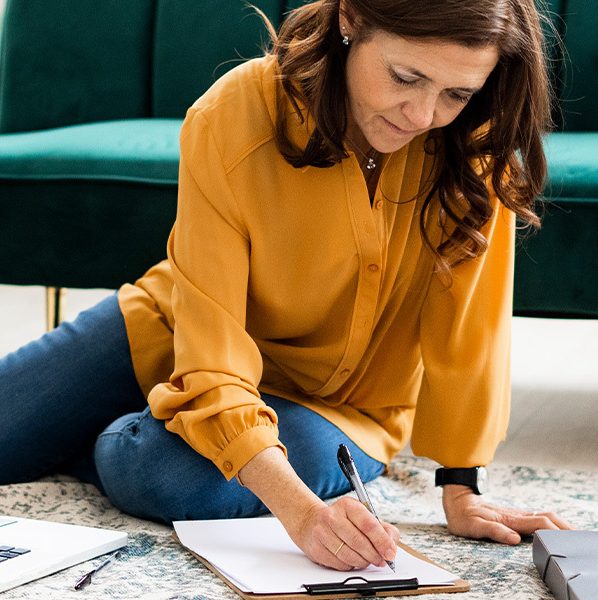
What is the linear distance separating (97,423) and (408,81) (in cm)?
72

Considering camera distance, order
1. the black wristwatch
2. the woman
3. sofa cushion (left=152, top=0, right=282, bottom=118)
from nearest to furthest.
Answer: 1. the woman
2. the black wristwatch
3. sofa cushion (left=152, top=0, right=282, bottom=118)

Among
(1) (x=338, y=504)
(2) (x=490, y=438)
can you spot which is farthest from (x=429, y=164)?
(1) (x=338, y=504)

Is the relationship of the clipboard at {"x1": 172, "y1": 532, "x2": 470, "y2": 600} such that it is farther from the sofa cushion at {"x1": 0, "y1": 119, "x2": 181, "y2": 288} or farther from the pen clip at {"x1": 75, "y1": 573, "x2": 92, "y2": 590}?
the sofa cushion at {"x1": 0, "y1": 119, "x2": 181, "y2": 288}

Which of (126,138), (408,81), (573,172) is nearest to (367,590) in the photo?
(408,81)

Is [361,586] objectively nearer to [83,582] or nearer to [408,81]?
[83,582]

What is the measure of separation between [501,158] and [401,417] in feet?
1.44

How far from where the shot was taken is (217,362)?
133 centimetres

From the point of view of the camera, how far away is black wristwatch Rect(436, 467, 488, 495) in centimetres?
145

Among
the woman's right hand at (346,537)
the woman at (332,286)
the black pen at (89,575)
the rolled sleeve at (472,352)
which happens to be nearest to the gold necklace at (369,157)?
the woman at (332,286)

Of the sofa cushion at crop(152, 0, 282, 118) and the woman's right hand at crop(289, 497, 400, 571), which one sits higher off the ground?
the sofa cushion at crop(152, 0, 282, 118)

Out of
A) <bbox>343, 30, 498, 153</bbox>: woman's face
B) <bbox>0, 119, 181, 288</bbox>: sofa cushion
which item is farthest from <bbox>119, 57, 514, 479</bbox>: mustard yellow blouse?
<bbox>0, 119, 181, 288</bbox>: sofa cushion

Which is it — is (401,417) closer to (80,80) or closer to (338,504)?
(338,504)

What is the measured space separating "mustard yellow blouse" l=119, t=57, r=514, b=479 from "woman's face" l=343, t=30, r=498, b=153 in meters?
0.11

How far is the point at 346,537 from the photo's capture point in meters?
1.16
